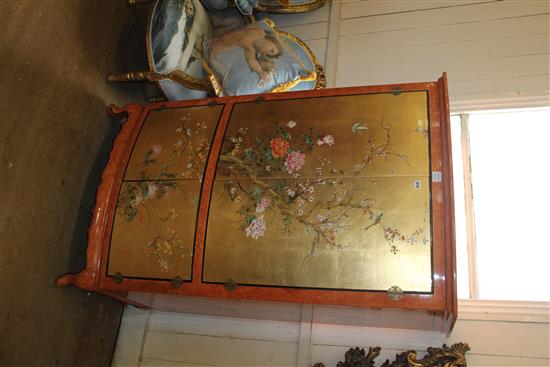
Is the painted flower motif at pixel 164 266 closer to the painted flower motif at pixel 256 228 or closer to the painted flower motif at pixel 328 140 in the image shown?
the painted flower motif at pixel 256 228

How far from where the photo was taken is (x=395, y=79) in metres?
2.53

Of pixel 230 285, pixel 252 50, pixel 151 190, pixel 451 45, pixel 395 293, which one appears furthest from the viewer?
pixel 451 45

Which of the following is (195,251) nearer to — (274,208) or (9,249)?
(274,208)

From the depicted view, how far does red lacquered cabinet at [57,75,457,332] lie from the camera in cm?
158

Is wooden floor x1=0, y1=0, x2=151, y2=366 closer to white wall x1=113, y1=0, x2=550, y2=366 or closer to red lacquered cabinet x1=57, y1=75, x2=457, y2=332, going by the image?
red lacquered cabinet x1=57, y1=75, x2=457, y2=332

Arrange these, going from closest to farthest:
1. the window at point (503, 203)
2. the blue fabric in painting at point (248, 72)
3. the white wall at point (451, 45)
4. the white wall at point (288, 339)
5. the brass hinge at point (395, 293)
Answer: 1. the brass hinge at point (395, 293)
2. the white wall at point (288, 339)
3. the window at point (503, 203)
4. the blue fabric in painting at point (248, 72)
5. the white wall at point (451, 45)

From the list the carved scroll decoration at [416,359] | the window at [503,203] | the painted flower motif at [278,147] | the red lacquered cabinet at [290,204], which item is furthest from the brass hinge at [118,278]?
the window at [503,203]

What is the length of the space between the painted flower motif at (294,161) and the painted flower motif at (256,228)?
0.72ft

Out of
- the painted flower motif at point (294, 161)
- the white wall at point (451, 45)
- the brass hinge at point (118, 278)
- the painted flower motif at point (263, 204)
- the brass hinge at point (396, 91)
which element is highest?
the white wall at point (451, 45)

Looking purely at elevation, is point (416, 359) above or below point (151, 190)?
below

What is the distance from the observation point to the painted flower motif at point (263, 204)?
5.74 ft

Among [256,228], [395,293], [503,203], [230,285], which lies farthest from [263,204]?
[503,203]

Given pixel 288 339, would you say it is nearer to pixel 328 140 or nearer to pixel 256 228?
pixel 256 228

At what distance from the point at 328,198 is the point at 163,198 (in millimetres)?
663
